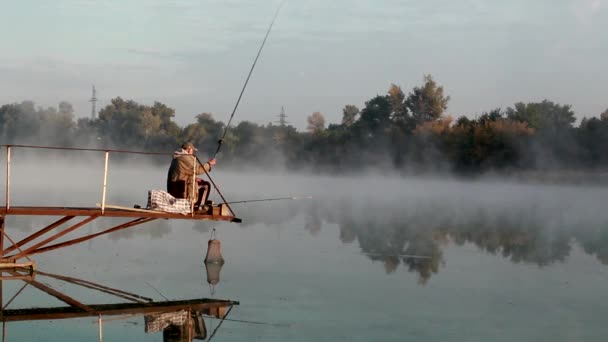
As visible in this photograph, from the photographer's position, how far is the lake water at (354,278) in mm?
14039

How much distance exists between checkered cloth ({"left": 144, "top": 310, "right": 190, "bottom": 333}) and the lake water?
0.80 feet

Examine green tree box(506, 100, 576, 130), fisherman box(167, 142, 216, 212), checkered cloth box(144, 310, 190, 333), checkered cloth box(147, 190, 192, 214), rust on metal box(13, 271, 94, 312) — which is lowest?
checkered cloth box(144, 310, 190, 333)

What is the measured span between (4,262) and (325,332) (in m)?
8.14

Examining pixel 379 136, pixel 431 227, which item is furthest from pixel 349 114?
pixel 431 227

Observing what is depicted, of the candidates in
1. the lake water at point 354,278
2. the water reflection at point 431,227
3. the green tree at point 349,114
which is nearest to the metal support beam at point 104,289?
the lake water at point 354,278

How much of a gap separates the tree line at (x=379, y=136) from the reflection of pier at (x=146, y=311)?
57.9m

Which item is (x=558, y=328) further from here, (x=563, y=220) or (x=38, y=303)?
(x=563, y=220)

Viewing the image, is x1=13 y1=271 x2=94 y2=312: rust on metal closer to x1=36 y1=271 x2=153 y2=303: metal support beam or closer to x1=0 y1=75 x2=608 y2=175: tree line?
x1=36 y1=271 x2=153 y2=303: metal support beam

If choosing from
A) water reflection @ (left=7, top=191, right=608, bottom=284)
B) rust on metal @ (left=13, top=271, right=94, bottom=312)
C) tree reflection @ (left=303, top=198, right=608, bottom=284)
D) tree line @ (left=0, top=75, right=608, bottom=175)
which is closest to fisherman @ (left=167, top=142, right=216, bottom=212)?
rust on metal @ (left=13, top=271, right=94, bottom=312)

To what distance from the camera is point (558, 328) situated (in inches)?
576

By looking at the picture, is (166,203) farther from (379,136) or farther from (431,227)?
(379,136)

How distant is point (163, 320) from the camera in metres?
14.2

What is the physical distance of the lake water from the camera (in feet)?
46.1

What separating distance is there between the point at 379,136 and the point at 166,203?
92605 mm
